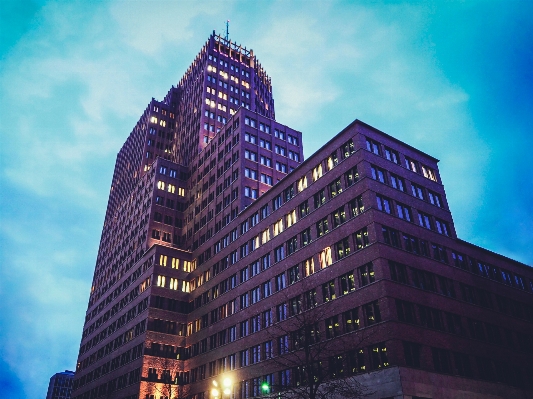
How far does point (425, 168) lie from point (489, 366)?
24736 mm

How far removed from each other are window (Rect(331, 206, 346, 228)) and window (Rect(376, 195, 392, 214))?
421 cm

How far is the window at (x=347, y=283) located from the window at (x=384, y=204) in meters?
7.91

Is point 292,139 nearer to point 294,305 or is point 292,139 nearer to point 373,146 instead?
point 373,146

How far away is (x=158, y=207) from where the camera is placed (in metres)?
94.3

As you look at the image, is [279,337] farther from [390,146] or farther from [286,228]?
[390,146]

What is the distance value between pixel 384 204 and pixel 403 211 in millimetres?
3248

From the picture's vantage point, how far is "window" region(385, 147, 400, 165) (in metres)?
53.7

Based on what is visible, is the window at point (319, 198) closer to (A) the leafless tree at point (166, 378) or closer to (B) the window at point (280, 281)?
(B) the window at point (280, 281)

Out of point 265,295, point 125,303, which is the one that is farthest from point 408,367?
point 125,303

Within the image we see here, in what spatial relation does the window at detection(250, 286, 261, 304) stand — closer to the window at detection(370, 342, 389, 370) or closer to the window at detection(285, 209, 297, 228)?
the window at detection(285, 209, 297, 228)

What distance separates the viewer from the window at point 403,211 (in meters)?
49.4

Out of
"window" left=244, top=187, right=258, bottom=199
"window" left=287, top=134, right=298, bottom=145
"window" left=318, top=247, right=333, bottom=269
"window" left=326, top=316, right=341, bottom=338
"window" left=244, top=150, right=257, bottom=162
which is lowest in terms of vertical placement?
"window" left=326, top=316, right=341, bottom=338

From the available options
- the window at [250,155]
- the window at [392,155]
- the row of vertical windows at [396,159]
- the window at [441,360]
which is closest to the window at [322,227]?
the row of vertical windows at [396,159]

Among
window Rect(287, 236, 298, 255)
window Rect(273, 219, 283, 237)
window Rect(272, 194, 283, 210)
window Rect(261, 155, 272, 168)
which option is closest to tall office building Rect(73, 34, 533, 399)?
window Rect(272, 194, 283, 210)
